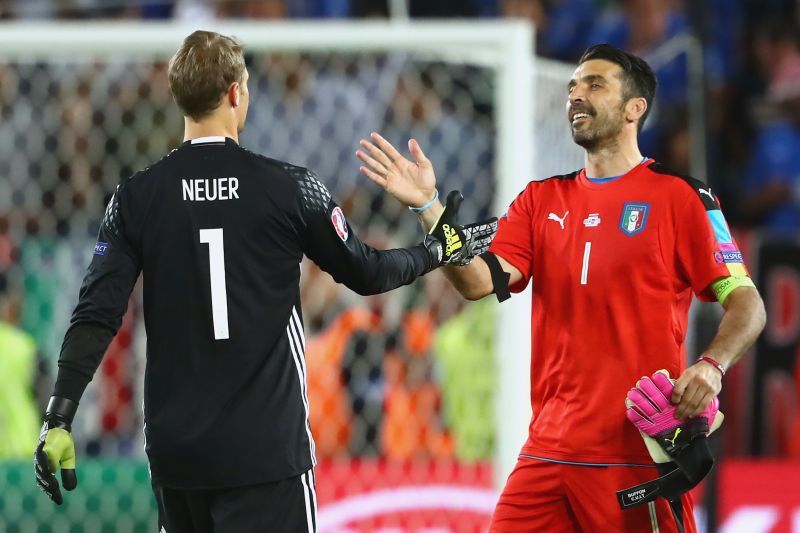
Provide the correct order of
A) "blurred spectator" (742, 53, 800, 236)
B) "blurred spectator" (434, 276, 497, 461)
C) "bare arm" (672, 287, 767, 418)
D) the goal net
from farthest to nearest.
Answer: "blurred spectator" (742, 53, 800, 236) < "blurred spectator" (434, 276, 497, 461) < the goal net < "bare arm" (672, 287, 767, 418)

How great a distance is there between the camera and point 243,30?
189 inches

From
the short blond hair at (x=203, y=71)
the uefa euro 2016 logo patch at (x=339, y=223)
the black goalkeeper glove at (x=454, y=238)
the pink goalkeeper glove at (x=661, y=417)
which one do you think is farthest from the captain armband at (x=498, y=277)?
the short blond hair at (x=203, y=71)

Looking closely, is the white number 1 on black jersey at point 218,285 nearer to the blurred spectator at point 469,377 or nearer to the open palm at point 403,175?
the open palm at point 403,175

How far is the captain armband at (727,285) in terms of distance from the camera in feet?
11.0

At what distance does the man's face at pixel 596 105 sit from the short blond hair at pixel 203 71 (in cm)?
101

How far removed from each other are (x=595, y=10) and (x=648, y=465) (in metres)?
6.39

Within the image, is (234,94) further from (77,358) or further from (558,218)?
(558,218)

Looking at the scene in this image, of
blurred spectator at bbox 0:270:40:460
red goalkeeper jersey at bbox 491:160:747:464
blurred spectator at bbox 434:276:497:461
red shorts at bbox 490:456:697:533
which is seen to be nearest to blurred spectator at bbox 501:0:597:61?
blurred spectator at bbox 434:276:497:461

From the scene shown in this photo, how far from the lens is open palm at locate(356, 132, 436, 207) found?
3.40 meters

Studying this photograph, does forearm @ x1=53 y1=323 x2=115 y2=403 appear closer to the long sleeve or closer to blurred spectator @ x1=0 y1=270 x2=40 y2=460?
the long sleeve

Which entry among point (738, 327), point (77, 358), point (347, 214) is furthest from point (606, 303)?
point (347, 214)

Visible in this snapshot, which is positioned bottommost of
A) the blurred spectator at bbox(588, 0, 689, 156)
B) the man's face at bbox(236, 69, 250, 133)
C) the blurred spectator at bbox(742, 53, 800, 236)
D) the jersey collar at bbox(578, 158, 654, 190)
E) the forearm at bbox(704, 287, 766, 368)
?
the forearm at bbox(704, 287, 766, 368)

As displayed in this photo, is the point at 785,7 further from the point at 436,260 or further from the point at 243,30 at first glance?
the point at 436,260

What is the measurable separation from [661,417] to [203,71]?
140 cm
